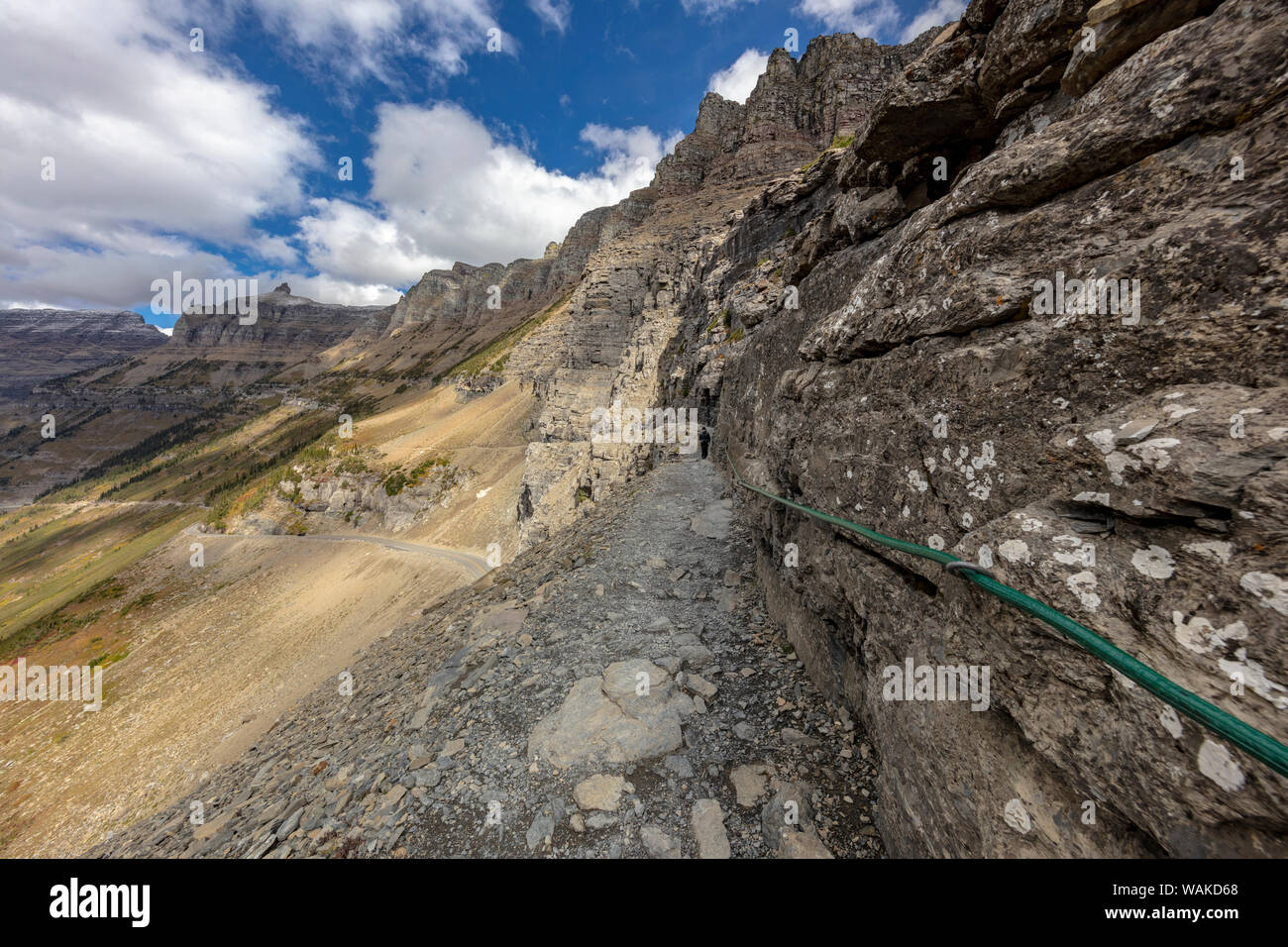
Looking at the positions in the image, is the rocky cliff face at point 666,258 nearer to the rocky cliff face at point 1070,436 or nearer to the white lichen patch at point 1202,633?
the rocky cliff face at point 1070,436

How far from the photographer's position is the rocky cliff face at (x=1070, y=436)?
6.75ft

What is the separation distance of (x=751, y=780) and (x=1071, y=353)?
181 inches

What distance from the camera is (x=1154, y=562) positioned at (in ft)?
7.45

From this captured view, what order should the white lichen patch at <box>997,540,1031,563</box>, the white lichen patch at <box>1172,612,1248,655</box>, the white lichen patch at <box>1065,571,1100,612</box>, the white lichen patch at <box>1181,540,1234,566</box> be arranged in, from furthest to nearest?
1. the white lichen patch at <box>997,540,1031,563</box>
2. the white lichen patch at <box>1065,571,1100,612</box>
3. the white lichen patch at <box>1181,540,1234,566</box>
4. the white lichen patch at <box>1172,612,1248,655</box>

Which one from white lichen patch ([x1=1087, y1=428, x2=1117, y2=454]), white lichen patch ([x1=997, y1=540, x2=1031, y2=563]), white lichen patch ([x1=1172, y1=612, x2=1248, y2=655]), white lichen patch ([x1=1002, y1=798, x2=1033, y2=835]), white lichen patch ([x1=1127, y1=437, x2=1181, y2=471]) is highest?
white lichen patch ([x1=1087, y1=428, x2=1117, y2=454])

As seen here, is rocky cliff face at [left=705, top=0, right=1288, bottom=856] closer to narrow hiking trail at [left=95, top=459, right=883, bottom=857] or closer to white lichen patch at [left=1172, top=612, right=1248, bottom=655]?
white lichen patch at [left=1172, top=612, right=1248, bottom=655]

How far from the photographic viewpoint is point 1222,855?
1.93 metres

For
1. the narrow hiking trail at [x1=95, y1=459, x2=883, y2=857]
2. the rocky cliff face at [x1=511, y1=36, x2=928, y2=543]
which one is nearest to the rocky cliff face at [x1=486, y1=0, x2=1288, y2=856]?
→ the narrow hiking trail at [x1=95, y1=459, x2=883, y2=857]

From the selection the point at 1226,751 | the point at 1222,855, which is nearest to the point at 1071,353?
the point at 1226,751

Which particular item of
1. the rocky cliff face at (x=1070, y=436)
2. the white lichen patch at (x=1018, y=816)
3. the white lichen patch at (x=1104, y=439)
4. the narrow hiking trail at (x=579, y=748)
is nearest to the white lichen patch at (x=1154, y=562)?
the rocky cliff face at (x=1070, y=436)

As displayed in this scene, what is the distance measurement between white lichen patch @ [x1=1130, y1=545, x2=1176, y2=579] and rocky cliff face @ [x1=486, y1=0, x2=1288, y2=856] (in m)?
Result: 0.01

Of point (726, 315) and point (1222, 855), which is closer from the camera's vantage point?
point (1222, 855)

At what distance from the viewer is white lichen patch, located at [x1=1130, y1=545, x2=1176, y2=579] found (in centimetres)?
222
